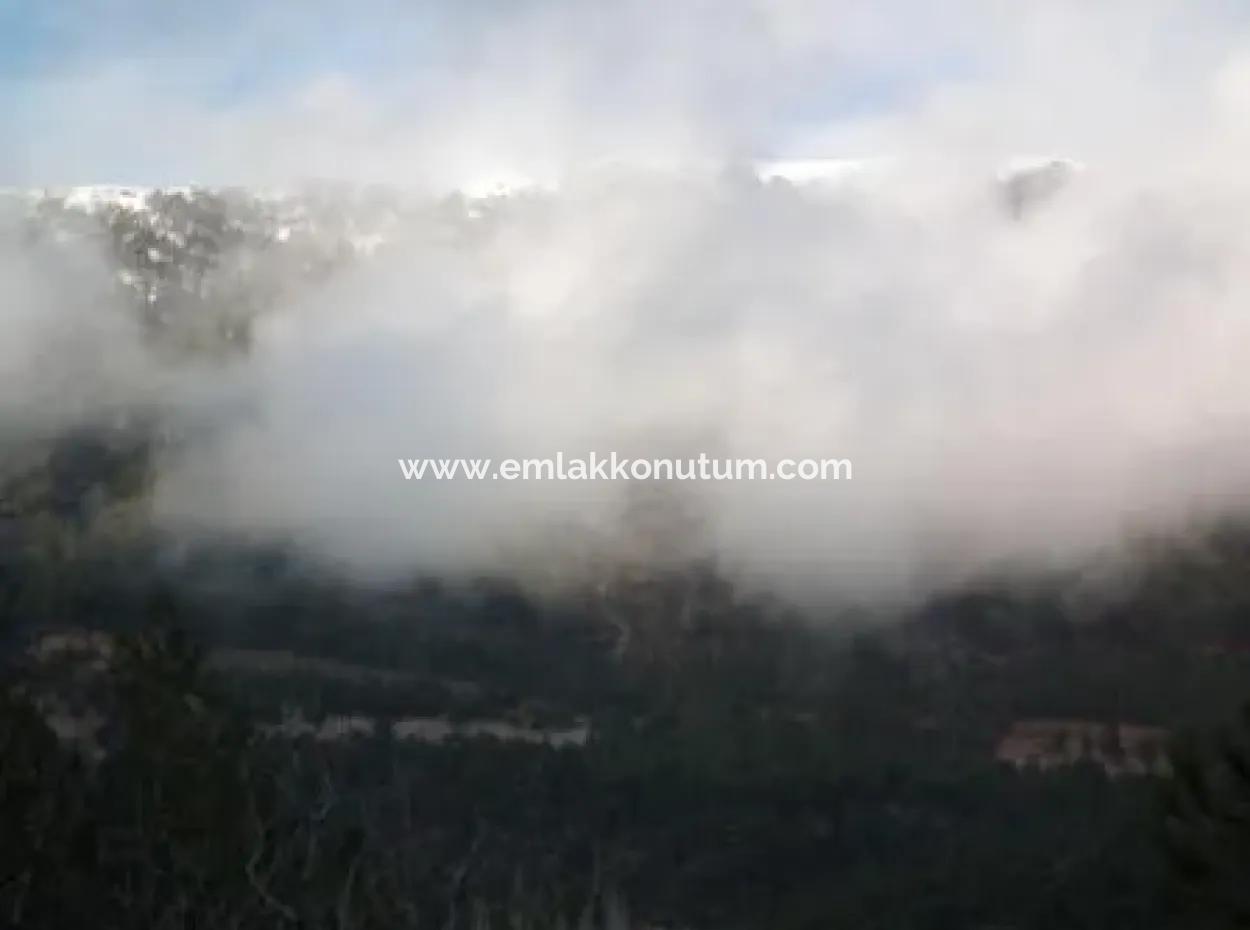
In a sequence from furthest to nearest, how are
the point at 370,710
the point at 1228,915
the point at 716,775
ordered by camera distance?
1. the point at 370,710
2. the point at 716,775
3. the point at 1228,915

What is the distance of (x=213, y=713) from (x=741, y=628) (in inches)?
1663

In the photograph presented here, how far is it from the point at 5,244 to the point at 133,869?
97.3m

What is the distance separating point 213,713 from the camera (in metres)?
27.3

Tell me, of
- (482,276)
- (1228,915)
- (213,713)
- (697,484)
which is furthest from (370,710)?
(482,276)

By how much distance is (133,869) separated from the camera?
25.4 metres

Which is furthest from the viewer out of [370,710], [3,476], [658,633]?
[3,476]

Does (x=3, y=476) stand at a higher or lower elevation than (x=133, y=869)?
higher

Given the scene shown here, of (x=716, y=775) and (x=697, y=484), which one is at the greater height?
(x=697, y=484)

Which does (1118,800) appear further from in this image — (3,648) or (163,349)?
(163,349)

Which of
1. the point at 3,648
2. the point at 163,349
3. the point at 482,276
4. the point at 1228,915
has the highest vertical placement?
the point at 482,276

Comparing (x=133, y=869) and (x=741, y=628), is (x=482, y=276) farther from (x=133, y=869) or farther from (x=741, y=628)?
(x=133, y=869)

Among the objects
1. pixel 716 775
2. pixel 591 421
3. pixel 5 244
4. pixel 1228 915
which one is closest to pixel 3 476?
pixel 591 421

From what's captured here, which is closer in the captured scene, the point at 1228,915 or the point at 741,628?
the point at 1228,915

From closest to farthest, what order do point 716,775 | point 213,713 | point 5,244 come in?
point 213,713 < point 716,775 < point 5,244
